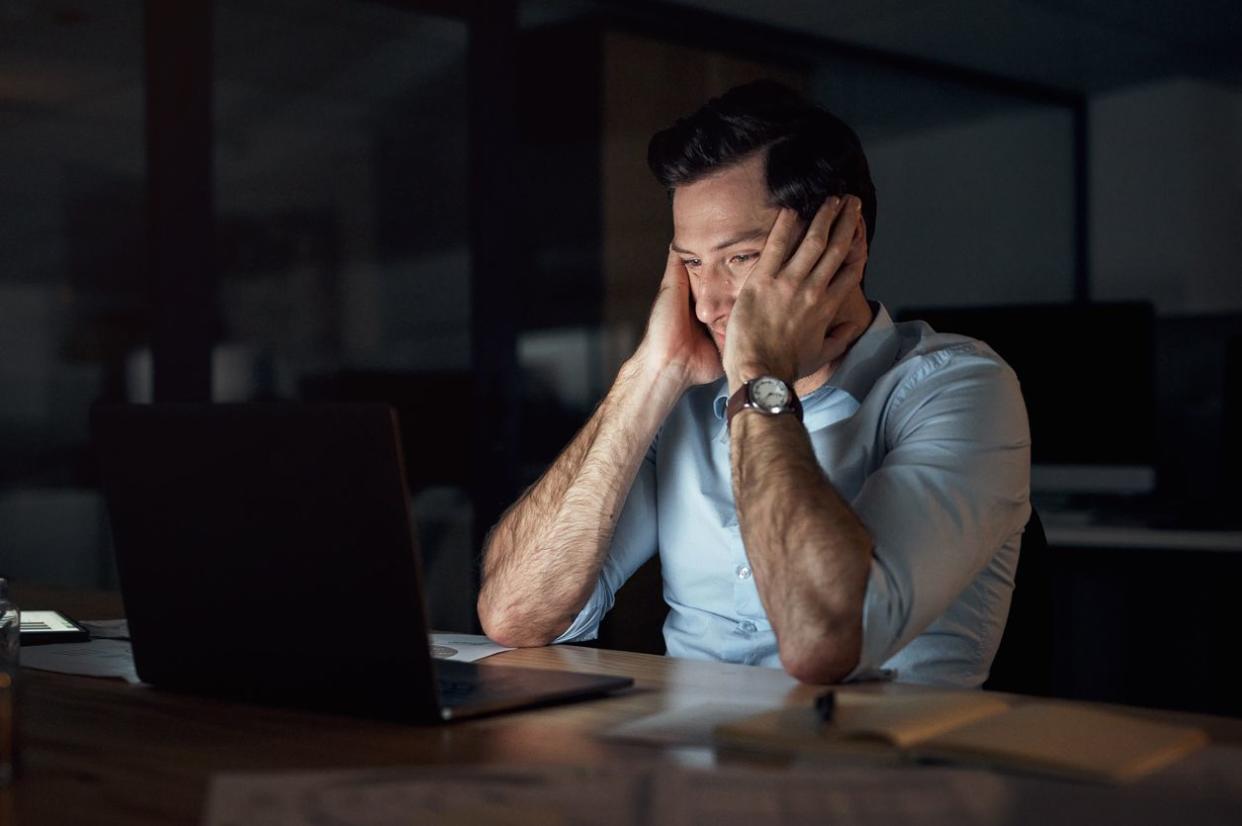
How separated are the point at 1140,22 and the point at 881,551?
15.2 feet

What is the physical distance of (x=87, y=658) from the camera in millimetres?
1488

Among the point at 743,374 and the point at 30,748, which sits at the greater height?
the point at 743,374

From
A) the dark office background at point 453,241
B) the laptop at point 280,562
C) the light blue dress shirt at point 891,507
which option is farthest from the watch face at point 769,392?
the dark office background at point 453,241

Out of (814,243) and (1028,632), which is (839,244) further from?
(1028,632)

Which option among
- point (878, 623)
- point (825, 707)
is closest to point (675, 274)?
point (878, 623)

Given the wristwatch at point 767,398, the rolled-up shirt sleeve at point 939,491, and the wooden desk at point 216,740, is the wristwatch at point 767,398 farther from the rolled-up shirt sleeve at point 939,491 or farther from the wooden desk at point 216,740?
the wooden desk at point 216,740

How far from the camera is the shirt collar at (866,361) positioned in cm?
180

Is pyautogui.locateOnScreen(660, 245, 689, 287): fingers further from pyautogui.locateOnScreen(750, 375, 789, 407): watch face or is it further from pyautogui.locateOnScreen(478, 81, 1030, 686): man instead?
pyautogui.locateOnScreen(750, 375, 789, 407): watch face

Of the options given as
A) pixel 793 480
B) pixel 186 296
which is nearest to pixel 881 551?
pixel 793 480

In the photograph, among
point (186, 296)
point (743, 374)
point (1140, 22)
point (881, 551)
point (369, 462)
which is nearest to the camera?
point (369, 462)

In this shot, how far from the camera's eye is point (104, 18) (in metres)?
3.67

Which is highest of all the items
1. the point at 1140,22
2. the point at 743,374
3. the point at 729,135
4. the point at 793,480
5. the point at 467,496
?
the point at 1140,22

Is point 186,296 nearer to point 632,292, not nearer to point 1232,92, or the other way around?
point 632,292

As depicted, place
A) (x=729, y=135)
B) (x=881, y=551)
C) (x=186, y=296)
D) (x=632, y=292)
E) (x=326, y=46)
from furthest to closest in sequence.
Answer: (x=632, y=292) → (x=326, y=46) → (x=186, y=296) → (x=729, y=135) → (x=881, y=551)
